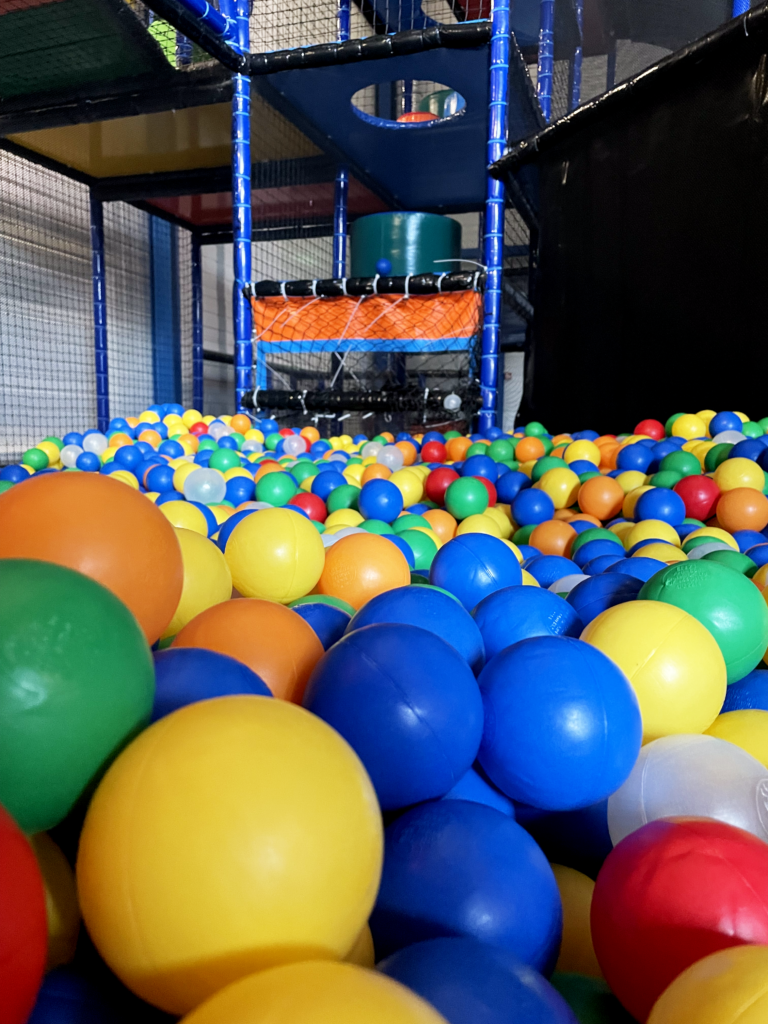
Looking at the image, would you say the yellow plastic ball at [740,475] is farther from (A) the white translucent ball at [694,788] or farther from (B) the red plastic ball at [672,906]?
(B) the red plastic ball at [672,906]

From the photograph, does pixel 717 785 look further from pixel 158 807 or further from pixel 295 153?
pixel 295 153

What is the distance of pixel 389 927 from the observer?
0.70 meters

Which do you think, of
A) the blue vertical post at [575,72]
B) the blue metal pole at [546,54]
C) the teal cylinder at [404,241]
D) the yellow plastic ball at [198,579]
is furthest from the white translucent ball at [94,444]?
the blue vertical post at [575,72]

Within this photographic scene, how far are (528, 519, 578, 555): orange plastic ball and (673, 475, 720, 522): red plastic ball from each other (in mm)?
471

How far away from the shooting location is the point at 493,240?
14.5 feet

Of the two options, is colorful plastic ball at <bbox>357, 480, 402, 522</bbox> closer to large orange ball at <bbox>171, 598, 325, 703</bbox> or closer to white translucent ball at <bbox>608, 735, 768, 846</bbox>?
large orange ball at <bbox>171, 598, 325, 703</bbox>

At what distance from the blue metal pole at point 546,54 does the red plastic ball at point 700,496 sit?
464 centimetres

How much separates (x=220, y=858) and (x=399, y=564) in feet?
4.10

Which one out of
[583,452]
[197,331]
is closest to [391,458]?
[583,452]

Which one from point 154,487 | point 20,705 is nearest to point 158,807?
point 20,705

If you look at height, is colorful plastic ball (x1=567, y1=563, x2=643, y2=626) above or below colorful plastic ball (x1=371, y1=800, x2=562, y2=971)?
above

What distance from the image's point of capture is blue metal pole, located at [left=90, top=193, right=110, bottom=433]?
6844 millimetres

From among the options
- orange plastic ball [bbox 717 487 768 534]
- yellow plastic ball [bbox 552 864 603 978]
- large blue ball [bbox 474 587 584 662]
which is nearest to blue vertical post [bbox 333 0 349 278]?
orange plastic ball [bbox 717 487 768 534]

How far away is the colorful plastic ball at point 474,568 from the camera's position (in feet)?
5.33
